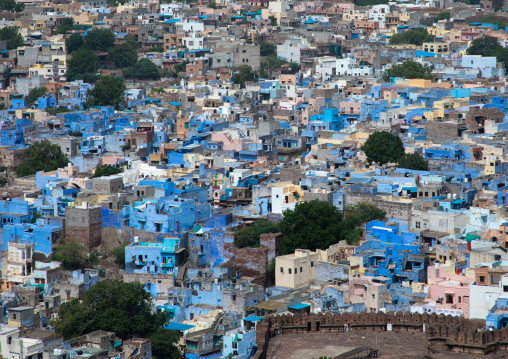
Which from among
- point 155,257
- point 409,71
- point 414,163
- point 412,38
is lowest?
point 155,257

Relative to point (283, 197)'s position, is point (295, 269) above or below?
below

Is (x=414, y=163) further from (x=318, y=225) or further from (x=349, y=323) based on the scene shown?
(x=349, y=323)

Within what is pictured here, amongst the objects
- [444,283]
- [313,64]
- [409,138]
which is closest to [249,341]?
[444,283]

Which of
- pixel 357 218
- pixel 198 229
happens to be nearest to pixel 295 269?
pixel 357 218

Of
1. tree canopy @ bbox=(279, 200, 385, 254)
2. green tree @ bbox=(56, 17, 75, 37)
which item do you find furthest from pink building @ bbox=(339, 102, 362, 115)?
green tree @ bbox=(56, 17, 75, 37)

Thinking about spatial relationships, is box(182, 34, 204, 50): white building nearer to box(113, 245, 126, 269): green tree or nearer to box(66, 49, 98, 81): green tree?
box(66, 49, 98, 81): green tree

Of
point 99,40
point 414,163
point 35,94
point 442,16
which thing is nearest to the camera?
point 414,163

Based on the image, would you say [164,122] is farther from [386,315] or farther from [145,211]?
[386,315]
